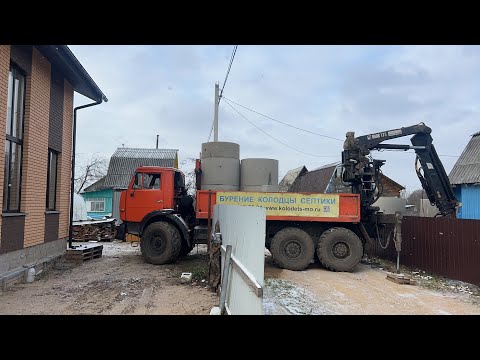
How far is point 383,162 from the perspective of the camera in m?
10.9

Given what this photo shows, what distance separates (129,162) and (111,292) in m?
20.1

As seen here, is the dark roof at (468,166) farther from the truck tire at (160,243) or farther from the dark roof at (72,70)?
the dark roof at (72,70)

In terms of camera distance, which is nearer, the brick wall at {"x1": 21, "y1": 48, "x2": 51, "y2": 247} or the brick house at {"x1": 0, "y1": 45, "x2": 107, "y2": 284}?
the brick house at {"x1": 0, "y1": 45, "x2": 107, "y2": 284}

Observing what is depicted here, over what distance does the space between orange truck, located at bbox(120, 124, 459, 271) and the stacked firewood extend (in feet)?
23.1

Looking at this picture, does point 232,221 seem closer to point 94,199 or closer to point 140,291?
point 140,291

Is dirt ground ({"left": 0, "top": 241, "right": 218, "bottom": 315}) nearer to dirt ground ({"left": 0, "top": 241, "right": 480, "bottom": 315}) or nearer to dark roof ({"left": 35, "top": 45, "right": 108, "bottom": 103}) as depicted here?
dirt ground ({"left": 0, "top": 241, "right": 480, "bottom": 315})

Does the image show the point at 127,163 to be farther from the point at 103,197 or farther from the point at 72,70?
the point at 72,70

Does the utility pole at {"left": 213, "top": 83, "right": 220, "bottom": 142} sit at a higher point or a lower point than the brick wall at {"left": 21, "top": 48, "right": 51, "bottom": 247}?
higher

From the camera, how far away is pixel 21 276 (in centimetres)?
805

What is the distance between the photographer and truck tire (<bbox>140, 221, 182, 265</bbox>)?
412 inches

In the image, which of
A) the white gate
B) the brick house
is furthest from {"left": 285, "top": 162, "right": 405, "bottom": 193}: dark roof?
the white gate

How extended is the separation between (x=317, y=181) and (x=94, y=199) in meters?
16.5

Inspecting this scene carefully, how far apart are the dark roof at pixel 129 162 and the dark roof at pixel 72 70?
1284 centimetres

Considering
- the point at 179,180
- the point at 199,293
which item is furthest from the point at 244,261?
the point at 179,180
